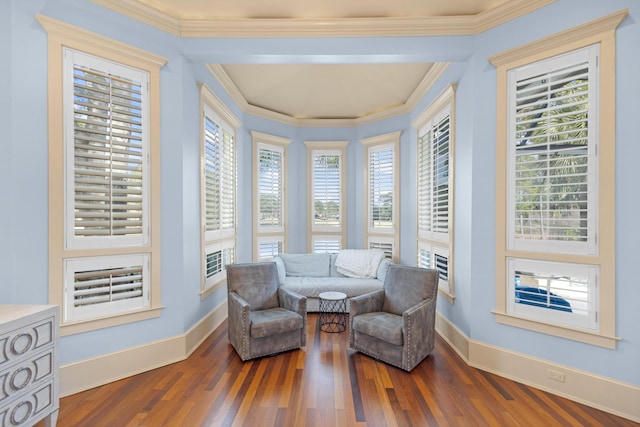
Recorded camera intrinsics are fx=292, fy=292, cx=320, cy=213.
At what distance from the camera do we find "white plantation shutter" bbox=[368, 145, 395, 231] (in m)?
5.18

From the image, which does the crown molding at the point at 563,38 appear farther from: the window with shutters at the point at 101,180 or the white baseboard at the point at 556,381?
the window with shutters at the point at 101,180

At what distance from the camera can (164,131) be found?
2928mm

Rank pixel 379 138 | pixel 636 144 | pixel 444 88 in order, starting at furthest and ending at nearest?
1. pixel 379 138
2. pixel 444 88
3. pixel 636 144

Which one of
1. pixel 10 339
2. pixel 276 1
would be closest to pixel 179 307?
pixel 10 339

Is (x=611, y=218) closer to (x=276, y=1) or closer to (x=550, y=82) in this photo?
(x=550, y=82)

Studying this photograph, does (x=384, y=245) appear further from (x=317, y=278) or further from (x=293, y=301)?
(x=293, y=301)

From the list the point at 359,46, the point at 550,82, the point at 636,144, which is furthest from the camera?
the point at 359,46

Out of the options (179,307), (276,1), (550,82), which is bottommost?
(179,307)

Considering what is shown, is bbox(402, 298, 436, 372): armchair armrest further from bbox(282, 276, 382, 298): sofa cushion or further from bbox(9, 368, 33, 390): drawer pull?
bbox(9, 368, 33, 390): drawer pull

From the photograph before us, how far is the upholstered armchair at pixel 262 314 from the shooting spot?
3.01 m

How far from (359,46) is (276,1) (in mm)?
901

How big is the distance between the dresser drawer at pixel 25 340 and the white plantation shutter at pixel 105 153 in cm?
77

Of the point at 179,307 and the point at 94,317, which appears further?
the point at 179,307

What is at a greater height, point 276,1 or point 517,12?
point 276,1
